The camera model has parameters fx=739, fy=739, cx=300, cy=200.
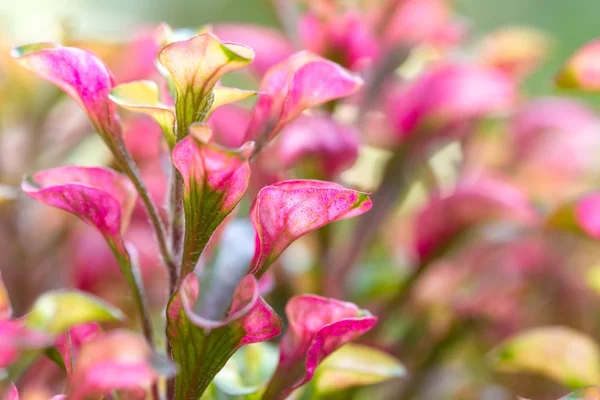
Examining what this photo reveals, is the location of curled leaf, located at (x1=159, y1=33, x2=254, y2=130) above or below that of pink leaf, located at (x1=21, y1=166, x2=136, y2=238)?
above

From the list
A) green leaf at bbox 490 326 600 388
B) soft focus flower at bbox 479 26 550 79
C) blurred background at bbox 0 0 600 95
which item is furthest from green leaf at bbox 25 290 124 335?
blurred background at bbox 0 0 600 95

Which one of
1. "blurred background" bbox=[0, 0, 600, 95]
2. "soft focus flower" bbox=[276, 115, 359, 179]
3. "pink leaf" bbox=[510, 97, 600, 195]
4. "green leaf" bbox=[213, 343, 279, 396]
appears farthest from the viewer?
"blurred background" bbox=[0, 0, 600, 95]

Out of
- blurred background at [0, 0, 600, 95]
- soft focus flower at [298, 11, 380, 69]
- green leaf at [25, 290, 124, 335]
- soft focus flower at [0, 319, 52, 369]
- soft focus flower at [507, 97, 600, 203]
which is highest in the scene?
soft focus flower at [298, 11, 380, 69]

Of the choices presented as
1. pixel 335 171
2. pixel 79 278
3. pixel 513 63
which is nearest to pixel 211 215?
Result: pixel 335 171

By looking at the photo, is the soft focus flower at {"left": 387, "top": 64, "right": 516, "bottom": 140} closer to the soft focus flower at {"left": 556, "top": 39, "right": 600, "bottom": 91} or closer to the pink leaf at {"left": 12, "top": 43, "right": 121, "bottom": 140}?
the soft focus flower at {"left": 556, "top": 39, "right": 600, "bottom": 91}

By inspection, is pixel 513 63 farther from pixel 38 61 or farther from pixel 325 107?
pixel 38 61
